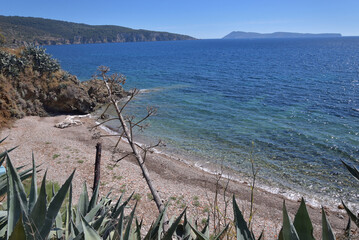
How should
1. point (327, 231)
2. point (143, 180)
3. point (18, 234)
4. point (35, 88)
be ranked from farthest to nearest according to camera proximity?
1. point (35, 88)
2. point (143, 180)
3. point (327, 231)
4. point (18, 234)

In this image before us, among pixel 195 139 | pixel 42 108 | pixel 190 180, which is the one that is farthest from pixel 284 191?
pixel 42 108

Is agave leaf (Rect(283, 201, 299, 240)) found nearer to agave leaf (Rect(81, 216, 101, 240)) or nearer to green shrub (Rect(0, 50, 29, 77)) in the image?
agave leaf (Rect(81, 216, 101, 240))

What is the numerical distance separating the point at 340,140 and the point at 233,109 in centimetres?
1024

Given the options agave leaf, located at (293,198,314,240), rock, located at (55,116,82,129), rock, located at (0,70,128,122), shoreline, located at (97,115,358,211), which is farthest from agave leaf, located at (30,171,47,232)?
rock, located at (55,116,82,129)

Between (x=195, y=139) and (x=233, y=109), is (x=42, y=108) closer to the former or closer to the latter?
(x=195, y=139)

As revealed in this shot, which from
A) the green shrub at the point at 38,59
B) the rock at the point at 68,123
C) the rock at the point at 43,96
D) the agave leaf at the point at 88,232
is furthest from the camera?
the green shrub at the point at 38,59

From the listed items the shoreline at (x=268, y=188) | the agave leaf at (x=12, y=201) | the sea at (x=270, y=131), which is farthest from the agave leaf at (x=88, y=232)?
the shoreline at (x=268, y=188)

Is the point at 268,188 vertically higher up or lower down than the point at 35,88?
lower down

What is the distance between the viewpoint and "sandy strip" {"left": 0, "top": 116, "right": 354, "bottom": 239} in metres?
10.6

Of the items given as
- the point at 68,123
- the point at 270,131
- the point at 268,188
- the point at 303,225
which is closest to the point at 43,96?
the point at 68,123

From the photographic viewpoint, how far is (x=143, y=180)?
12.8 metres

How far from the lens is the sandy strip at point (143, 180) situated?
10.6 meters

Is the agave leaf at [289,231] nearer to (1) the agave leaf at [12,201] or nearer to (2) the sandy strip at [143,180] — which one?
(1) the agave leaf at [12,201]

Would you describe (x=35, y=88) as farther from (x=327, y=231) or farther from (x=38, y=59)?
(x=327, y=231)
